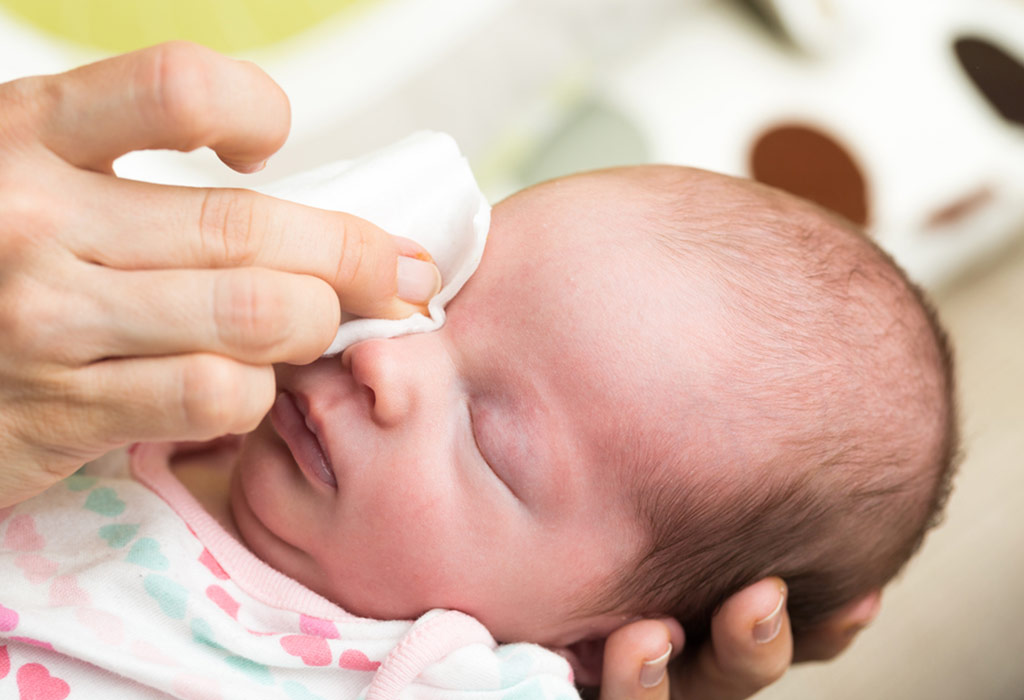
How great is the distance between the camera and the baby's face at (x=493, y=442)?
1.08m

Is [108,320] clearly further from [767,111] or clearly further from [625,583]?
[767,111]

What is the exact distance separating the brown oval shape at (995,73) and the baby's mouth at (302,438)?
2.21 m

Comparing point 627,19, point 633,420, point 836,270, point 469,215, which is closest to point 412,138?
point 469,215

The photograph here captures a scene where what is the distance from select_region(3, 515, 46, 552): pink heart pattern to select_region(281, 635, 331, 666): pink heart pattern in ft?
1.14

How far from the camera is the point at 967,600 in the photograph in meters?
1.90

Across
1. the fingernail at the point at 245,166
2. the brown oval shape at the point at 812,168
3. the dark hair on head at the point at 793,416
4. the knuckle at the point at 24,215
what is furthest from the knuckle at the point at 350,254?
the brown oval shape at the point at 812,168

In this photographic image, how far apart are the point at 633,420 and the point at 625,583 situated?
0.24 meters

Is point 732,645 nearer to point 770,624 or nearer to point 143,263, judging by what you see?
point 770,624

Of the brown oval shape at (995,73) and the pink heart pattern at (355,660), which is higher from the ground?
the brown oval shape at (995,73)

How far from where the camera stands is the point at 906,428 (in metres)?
1.20

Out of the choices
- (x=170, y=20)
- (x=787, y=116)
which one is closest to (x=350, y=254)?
(x=170, y=20)

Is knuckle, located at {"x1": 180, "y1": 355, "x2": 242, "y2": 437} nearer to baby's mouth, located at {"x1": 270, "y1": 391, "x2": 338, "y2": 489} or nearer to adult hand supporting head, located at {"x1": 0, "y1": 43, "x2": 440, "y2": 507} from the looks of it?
adult hand supporting head, located at {"x1": 0, "y1": 43, "x2": 440, "y2": 507}

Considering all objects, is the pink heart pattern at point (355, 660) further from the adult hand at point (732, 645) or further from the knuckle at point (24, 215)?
the knuckle at point (24, 215)

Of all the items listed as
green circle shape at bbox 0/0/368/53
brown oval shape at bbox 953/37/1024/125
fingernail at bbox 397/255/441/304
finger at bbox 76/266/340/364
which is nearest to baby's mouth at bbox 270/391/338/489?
fingernail at bbox 397/255/441/304
